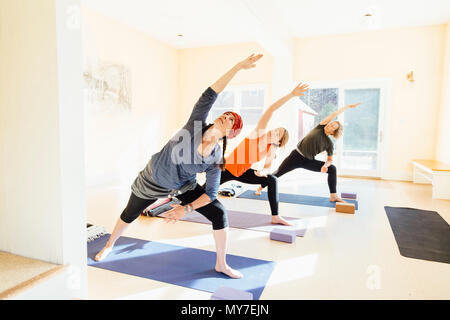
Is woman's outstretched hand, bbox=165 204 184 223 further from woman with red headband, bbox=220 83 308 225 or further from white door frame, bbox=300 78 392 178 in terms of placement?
white door frame, bbox=300 78 392 178

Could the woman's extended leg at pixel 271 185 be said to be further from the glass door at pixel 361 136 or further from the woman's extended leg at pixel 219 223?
the glass door at pixel 361 136

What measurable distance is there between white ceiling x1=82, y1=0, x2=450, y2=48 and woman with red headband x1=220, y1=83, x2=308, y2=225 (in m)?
1.83

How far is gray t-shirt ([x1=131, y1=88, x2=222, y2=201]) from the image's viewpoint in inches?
64.6

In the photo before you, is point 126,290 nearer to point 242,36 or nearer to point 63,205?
point 63,205

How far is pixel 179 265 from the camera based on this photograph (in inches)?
79.2

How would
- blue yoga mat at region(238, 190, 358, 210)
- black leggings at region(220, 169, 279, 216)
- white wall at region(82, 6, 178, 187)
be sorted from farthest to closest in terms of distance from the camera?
white wall at region(82, 6, 178, 187) → blue yoga mat at region(238, 190, 358, 210) → black leggings at region(220, 169, 279, 216)

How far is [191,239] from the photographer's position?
2.51m

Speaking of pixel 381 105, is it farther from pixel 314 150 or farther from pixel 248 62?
pixel 248 62

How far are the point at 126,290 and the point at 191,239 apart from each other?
88cm

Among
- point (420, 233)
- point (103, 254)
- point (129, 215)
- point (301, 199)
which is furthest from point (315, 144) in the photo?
point (103, 254)

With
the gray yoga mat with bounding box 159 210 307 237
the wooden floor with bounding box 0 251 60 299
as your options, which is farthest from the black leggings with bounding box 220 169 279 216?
the wooden floor with bounding box 0 251 60 299

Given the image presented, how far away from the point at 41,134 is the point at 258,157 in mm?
1905
